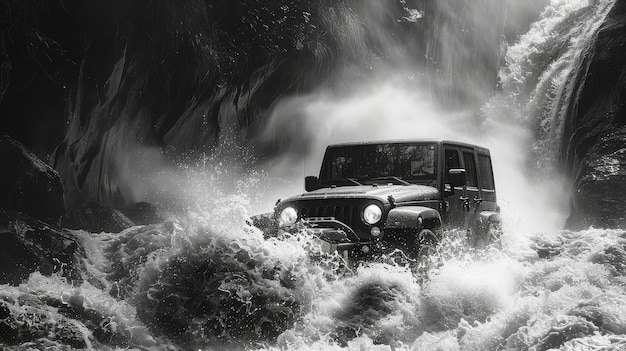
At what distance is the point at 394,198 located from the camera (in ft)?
23.6

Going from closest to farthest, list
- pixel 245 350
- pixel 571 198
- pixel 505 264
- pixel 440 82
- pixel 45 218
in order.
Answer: pixel 245 350
pixel 505 264
pixel 45 218
pixel 571 198
pixel 440 82

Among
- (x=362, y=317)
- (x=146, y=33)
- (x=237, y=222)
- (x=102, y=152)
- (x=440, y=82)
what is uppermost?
(x=440, y=82)

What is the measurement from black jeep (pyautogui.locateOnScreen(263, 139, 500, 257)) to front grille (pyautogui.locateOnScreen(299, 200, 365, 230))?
0.01 metres

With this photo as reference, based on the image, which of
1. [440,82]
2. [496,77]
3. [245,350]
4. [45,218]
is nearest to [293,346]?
[245,350]

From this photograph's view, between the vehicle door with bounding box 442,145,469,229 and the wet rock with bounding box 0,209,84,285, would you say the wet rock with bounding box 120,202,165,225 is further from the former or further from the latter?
the vehicle door with bounding box 442,145,469,229

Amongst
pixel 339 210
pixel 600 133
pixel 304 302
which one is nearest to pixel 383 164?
pixel 339 210

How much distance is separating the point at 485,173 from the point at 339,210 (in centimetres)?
333

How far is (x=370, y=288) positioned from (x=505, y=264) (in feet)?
8.97

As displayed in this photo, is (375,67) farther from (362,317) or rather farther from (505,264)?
(362,317)

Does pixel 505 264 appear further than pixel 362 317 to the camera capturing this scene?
Yes

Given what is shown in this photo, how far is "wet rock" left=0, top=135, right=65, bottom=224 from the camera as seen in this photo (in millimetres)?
9609

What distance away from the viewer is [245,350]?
577 cm

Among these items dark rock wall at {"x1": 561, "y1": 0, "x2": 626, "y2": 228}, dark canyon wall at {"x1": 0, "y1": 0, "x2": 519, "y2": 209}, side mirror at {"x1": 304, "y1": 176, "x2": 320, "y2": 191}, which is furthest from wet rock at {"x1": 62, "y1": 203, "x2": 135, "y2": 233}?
dark rock wall at {"x1": 561, "y1": 0, "x2": 626, "y2": 228}

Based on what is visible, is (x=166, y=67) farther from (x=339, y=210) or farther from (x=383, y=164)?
(x=339, y=210)
